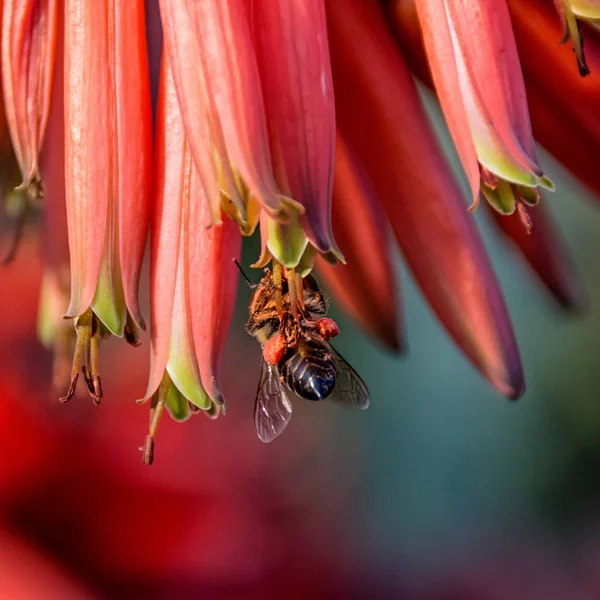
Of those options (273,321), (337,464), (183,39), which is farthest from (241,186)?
(337,464)

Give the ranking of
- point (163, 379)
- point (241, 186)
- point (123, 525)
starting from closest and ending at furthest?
point (241, 186) → point (163, 379) → point (123, 525)

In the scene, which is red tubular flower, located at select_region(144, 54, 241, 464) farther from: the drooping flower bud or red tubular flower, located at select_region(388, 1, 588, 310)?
red tubular flower, located at select_region(388, 1, 588, 310)

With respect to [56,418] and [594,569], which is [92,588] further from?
[594,569]

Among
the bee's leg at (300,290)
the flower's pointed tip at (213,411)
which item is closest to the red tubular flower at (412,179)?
the bee's leg at (300,290)

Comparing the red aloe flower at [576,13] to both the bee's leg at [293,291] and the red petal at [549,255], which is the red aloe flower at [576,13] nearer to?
the red petal at [549,255]

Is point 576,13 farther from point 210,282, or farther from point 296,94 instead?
point 210,282

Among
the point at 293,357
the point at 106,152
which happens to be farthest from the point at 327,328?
the point at 106,152
